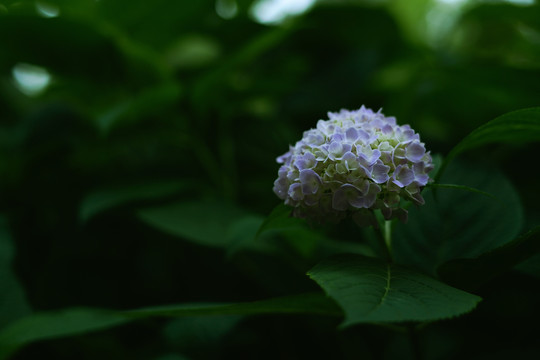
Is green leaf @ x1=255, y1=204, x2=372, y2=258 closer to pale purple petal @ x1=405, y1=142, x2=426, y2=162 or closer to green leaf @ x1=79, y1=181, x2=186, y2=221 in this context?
pale purple petal @ x1=405, y1=142, x2=426, y2=162

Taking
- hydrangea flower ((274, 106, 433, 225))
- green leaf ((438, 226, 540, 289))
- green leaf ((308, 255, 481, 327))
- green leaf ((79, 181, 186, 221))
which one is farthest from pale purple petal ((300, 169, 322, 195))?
green leaf ((79, 181, 186, 221))

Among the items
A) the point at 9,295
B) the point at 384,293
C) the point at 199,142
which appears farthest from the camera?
the point at 199,142

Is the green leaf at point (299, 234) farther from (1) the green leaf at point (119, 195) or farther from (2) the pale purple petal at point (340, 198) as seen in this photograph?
(1) the green leaf at point (119, 195)

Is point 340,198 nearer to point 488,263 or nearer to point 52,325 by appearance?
point 488,263

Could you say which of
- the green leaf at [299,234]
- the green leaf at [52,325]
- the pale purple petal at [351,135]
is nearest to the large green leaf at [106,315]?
the green leaf at [52,325]

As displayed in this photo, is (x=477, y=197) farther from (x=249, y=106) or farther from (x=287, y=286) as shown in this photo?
(x=249, y=106)

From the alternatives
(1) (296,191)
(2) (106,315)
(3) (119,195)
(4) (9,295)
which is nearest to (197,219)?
(3) (119,195)

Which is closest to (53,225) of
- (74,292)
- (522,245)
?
(74,292)
